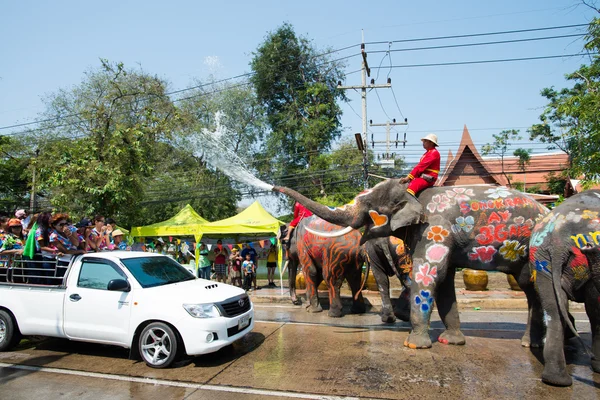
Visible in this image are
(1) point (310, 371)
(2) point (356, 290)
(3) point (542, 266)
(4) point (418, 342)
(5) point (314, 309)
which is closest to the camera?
(3) point (542, 266)

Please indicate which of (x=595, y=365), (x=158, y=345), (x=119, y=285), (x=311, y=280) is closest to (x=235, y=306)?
(x=158, y=345)

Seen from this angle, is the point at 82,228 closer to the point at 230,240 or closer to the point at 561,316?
the point at 561,316

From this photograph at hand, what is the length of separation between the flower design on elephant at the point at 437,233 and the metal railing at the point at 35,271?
5.57m

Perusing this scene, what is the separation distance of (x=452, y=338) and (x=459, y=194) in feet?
7.41

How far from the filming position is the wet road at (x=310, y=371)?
4.89m

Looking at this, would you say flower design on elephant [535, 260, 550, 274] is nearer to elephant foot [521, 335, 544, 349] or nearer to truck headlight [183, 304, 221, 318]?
elephant foot [521, 335, 544, 349]

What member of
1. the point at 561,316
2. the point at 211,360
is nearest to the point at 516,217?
the point at 561,316

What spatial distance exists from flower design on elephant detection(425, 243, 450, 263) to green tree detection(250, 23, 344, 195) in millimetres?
22253

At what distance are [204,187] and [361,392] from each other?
1001 inches

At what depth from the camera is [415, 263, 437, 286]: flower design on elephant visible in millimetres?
6496

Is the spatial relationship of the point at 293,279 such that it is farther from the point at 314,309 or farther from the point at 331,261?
the point at 331,261

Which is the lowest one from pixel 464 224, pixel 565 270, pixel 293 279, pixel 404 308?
pixel 404 308

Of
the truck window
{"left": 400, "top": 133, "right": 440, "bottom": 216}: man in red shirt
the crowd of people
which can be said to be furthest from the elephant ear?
the crowd of people

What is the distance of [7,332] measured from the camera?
671cm
